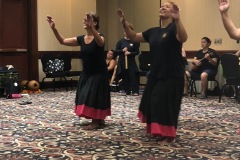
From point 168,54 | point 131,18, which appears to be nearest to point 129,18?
point 131,18

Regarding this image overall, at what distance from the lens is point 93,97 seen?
5.10 m

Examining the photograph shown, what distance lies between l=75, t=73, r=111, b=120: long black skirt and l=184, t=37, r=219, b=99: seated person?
4.25 m

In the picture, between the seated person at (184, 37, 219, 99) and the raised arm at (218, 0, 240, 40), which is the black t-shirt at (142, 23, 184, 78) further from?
the seated person at (184, 37, 219, 99)

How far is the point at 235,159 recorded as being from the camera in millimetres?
3754

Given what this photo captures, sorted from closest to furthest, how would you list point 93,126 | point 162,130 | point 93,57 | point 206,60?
point 162,130 → point 93,57 → point 93,126 → point 206,60

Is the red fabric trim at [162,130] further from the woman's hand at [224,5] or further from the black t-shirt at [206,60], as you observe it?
the black t-shirt at [206,60]

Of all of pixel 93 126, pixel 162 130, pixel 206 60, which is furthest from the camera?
pixel 206 60

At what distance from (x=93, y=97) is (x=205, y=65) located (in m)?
4.68

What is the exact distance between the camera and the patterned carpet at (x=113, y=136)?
154 inches

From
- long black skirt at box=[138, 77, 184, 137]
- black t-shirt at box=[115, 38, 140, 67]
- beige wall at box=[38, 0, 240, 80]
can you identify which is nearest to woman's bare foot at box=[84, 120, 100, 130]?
long black skirt at box=[138, 77, 184, 137]

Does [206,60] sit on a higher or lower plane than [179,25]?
lower

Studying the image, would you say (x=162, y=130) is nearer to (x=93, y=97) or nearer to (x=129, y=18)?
(x=93, y=97)

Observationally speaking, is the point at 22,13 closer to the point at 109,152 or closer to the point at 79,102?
the point at 79,102

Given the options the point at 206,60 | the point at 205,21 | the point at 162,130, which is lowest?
the point at 162,130
